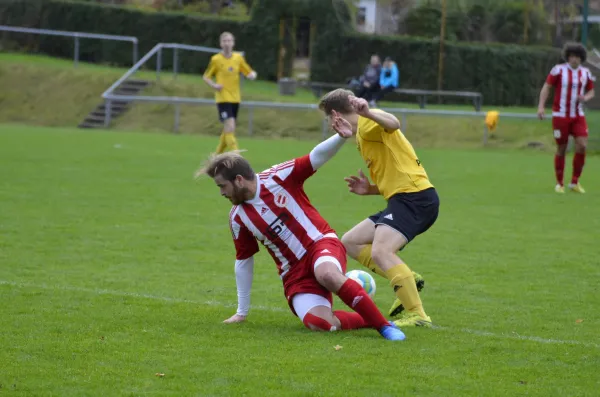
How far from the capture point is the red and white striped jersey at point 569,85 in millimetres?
14125

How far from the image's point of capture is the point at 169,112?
27500 mm

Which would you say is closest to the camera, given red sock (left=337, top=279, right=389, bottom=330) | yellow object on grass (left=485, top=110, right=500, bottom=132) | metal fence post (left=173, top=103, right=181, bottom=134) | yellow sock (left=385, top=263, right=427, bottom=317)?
red sock (left=337, top=279, right=389, bottom=330)

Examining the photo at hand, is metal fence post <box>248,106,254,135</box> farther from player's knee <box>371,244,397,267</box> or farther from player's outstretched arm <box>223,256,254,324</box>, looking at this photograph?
player's knee <box>371,244,397,267</box>

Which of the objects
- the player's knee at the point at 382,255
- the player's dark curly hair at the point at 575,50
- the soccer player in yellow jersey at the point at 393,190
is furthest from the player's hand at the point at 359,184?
the player's dark curly hair at the point at 575,50

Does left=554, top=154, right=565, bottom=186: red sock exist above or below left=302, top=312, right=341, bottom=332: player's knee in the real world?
below

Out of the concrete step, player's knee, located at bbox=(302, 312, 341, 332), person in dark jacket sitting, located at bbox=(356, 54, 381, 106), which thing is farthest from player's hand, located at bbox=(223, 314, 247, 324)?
the concrete step

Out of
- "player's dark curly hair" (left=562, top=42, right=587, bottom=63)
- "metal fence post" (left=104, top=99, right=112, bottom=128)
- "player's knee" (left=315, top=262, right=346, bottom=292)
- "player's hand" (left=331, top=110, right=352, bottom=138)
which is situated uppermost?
"player's dark curly hair" (left=562, top=42, right=587, bottom=63)

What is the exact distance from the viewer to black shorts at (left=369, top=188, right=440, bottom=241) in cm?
618

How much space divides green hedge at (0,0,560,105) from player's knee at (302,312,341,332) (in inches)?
1080

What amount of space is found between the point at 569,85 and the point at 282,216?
366 inches

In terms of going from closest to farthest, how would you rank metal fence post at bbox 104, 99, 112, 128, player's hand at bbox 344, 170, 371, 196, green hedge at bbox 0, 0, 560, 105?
player's hand at bbox 344, 170, 371, 196
metal fence post at bbox 104, 99, 112, 128
green hedge at bbox 0, 0, 560, 105

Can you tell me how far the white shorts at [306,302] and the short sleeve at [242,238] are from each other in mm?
429

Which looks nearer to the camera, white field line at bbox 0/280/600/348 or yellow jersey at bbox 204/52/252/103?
white field line at bbox 0/280/600/348

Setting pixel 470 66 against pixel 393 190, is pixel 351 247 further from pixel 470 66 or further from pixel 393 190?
pixel 470 66
